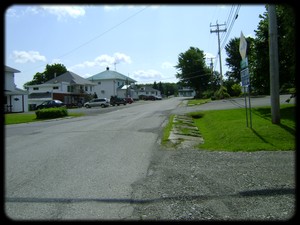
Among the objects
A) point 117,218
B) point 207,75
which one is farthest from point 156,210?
point 207,75

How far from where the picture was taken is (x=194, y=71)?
83.1 metres

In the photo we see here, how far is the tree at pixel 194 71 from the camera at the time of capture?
271 ft

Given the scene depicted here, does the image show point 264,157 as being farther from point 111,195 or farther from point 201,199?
point 111,195

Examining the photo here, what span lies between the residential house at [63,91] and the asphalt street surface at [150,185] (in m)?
59.5

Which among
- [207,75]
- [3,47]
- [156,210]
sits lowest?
[156,210]

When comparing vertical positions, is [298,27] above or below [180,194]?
above

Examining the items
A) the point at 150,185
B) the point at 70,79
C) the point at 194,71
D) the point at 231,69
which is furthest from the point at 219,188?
the point at 231,69

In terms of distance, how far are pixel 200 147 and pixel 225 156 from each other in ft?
6.73

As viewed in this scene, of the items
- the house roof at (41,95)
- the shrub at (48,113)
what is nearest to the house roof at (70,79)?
the house roof at (41,95)

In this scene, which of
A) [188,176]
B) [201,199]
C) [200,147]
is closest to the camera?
[201,199]

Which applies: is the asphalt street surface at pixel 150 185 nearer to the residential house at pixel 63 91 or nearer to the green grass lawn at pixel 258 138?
the green grass lawn at pixel 258 138

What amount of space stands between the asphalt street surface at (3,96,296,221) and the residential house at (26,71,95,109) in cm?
5955

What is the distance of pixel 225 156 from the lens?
966 centimetres

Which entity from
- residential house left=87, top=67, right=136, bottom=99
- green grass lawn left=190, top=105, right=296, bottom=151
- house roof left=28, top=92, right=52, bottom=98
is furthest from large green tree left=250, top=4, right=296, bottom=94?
residential house left=87, top=67, right=136, bottom=99
